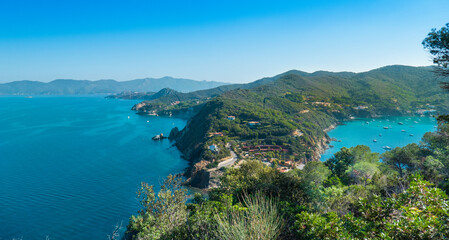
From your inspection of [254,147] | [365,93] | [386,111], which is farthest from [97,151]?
[365,93]

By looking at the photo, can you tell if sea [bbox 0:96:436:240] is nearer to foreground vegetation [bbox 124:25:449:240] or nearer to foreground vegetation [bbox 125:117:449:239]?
foreground vegetation [bbox 124:25:449:240]

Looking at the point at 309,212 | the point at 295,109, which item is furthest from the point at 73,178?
the point at 295,109

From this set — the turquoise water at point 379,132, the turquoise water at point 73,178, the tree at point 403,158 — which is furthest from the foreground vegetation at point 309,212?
the turquoise water at point 379,132

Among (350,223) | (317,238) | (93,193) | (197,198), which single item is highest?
(350,223)

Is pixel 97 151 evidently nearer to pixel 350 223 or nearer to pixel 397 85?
pixel 350 223

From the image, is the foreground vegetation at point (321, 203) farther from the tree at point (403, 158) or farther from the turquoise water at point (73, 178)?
the turquoise water at point (73, 178)

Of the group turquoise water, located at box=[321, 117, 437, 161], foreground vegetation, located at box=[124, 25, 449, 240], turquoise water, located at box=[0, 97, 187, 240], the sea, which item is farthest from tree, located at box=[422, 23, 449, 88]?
turquoise water, located at box=[321, 117, 437, 161]

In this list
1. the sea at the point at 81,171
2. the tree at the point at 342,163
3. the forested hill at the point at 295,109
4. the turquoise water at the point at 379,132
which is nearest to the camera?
the sea at the point at 81,171
